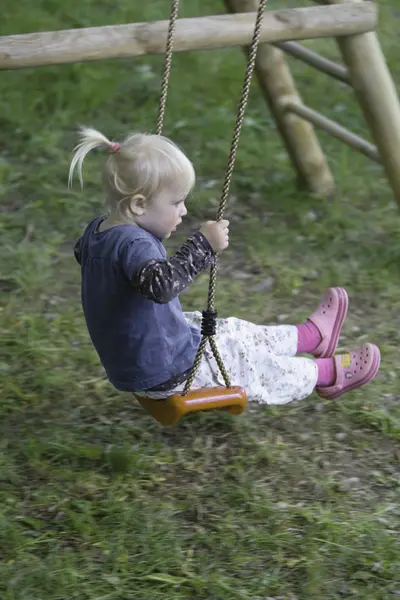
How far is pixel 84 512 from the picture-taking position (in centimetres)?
289

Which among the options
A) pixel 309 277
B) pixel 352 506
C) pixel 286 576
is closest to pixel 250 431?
pixel 352 506

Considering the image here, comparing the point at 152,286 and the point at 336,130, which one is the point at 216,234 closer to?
the point at 152,286

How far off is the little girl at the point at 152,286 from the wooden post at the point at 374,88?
52.2 inches

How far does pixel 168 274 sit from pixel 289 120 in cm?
236

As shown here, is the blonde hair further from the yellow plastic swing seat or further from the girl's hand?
the yellow plastic swing seat

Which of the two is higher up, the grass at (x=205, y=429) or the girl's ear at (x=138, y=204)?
the girl's ear at (x=138, y=204)

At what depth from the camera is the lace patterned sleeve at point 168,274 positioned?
2605mm

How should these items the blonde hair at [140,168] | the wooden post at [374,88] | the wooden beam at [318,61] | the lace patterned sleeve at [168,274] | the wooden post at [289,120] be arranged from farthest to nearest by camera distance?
the wooden post at [289,120], the wooden beam at [318,61], the wooden post at [374,88], the blonde hair at [140,168], the lace patterned sleeve at [168,274]

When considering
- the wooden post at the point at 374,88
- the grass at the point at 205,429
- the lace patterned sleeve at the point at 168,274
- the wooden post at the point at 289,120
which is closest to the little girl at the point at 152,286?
the lace patterned sleeve at the point at 168,274

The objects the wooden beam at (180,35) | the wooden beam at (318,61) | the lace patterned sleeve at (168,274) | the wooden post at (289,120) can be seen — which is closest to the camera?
the lace patterned sleeve at (168,274)

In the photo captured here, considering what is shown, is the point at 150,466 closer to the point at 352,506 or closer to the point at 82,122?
the point at 352,506

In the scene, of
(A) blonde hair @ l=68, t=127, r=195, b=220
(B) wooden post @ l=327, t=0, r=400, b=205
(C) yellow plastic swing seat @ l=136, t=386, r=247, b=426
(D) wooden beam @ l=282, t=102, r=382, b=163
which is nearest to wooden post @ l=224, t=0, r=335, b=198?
(D) wooden beam @ l=282, t=102, r=382, b=163

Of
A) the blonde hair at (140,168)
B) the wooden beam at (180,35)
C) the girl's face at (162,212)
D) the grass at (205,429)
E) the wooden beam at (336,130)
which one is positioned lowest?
the grass at (205,429)

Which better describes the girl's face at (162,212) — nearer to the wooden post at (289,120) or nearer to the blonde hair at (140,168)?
the blonde hair at (140,168)
